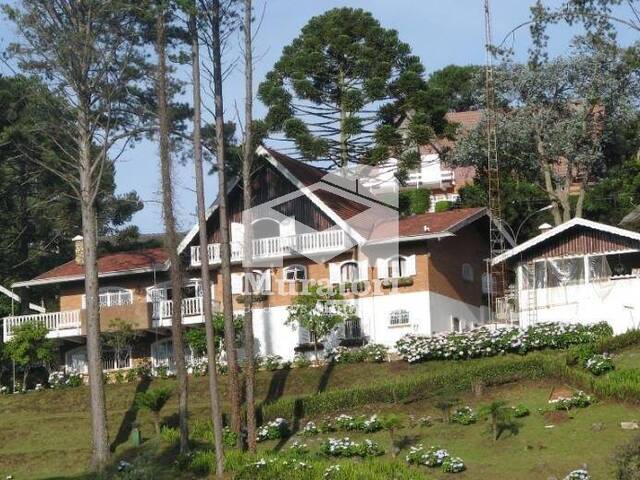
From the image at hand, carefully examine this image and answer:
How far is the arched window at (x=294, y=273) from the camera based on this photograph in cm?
4984

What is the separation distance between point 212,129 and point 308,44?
43.3 feet

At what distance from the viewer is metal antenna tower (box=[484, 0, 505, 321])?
167 ft

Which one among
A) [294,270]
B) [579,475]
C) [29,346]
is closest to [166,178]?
[294,270]

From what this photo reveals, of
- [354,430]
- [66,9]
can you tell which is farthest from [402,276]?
[66,9]

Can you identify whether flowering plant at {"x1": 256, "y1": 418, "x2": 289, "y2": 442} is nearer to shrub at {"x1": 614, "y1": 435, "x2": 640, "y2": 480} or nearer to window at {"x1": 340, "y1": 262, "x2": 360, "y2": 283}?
window at {"x1": 340, "y1": 262, "x2": 360, "y2": 283}

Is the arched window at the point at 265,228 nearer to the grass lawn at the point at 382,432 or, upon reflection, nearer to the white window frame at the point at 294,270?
the white window frame at the point at 294,270

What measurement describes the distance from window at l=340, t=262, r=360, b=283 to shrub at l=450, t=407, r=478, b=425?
533 inches

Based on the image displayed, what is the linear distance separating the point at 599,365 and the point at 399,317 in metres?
11.7

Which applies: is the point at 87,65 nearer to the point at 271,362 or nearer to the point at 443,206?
the point at 271,362

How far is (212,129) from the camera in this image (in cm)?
4581

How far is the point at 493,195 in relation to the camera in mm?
56000

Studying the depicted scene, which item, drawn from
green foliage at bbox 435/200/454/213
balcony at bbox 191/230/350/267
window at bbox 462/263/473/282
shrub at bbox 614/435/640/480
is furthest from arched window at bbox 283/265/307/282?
shrub at bbox 614/435/640/480

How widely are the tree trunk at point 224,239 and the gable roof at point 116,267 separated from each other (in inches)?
549

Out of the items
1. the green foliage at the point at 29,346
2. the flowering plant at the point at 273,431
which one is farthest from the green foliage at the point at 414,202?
the flowering plant at the point at 273,431
